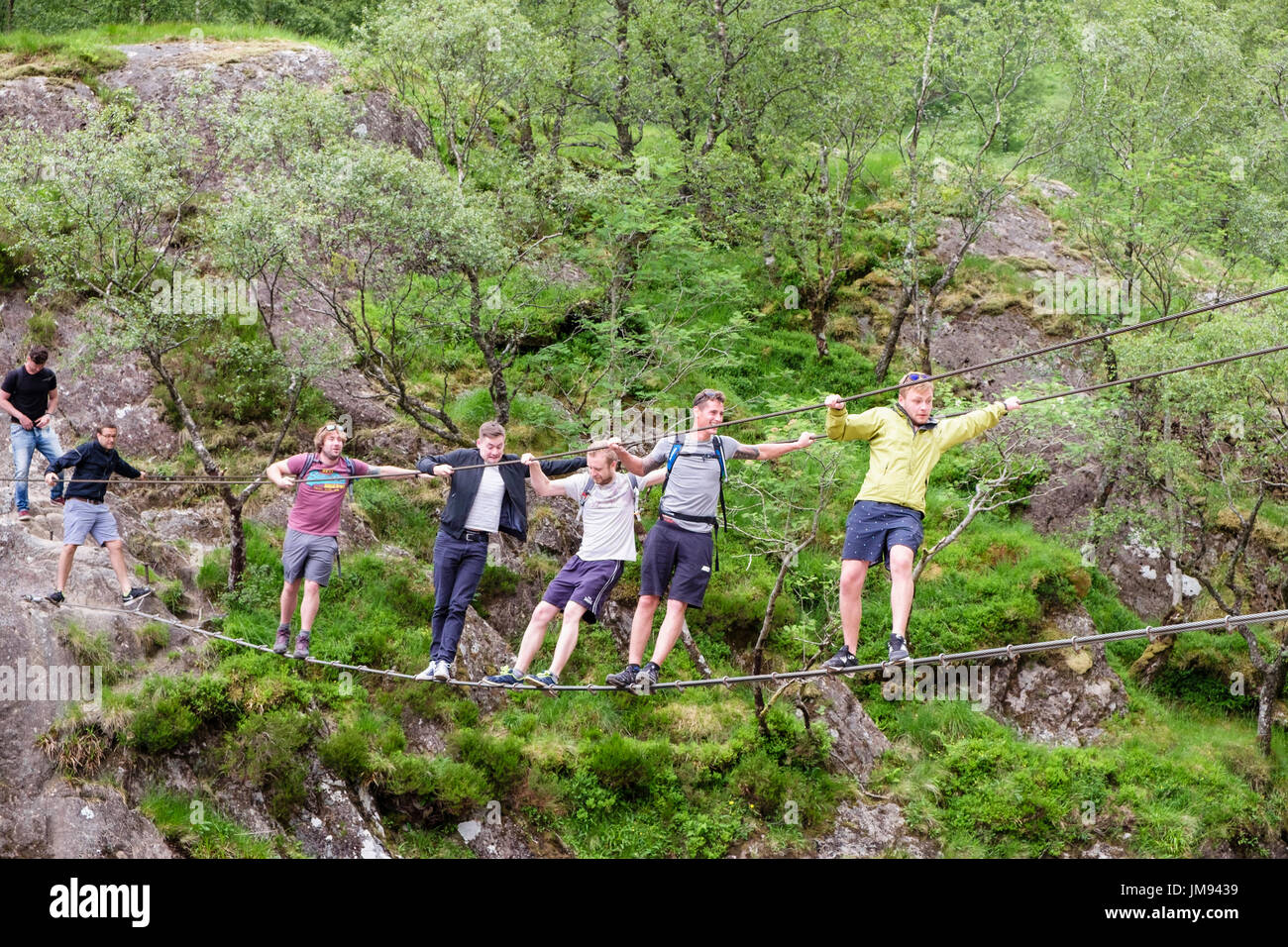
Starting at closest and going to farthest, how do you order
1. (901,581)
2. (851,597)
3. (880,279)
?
(901,581)
(851,597)
(880,279)

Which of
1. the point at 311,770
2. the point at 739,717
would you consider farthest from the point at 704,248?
the point at 311,770

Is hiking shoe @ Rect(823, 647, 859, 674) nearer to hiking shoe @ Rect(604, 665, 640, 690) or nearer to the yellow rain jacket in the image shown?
the yellow rain jacket

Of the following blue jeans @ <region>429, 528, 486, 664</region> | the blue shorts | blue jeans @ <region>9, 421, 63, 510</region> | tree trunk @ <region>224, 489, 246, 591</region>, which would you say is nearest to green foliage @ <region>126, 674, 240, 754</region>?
tree trunk @ <region>224, 489, 246, 591</region>

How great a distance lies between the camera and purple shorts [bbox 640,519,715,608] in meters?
8.91

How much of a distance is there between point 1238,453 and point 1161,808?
6394 millimetres

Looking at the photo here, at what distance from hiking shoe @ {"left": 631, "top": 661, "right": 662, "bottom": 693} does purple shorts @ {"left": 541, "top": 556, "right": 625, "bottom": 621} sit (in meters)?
0.70

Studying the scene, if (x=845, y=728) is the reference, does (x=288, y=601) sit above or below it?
above

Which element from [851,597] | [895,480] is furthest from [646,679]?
[895,480]

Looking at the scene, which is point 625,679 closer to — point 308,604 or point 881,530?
point 881,530

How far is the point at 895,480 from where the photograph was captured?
824cm

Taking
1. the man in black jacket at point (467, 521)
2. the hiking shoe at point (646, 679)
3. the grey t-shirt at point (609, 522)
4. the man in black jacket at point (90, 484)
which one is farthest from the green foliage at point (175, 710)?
the hiking shoe at point (646, 679)

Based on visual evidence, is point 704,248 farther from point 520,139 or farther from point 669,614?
point 669,614

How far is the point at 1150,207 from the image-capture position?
67.0ft

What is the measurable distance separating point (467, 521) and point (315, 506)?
169 cm
